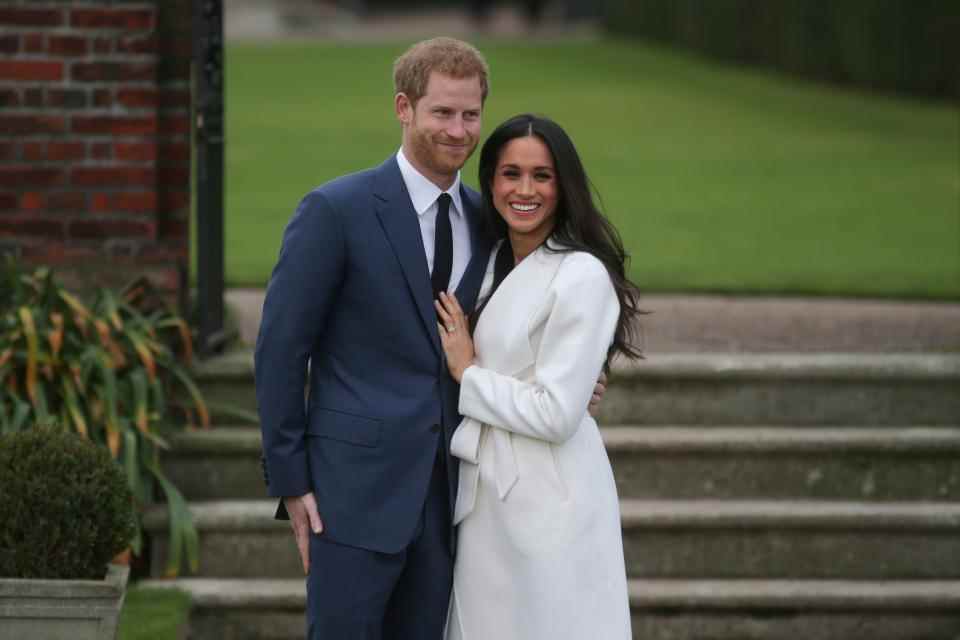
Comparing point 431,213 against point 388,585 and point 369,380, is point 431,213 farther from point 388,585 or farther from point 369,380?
point 388,585

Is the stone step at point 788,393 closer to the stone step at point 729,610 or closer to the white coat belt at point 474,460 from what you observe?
the stone step at point 729,610

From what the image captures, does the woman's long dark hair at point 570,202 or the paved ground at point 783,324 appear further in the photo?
the paved ground at point 783,324

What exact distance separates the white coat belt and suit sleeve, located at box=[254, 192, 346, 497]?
37 centimetres

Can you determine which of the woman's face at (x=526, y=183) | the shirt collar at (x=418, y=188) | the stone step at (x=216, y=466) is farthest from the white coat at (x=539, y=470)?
the stone step at (x=216, y=466)

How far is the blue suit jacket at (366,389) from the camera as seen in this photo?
4.17 meters

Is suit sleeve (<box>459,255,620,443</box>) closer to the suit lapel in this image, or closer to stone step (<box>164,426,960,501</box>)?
the suit lapel

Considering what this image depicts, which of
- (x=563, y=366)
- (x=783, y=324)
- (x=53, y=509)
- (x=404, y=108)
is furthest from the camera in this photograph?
(x=783, y=324)

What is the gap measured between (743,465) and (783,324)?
1372mm

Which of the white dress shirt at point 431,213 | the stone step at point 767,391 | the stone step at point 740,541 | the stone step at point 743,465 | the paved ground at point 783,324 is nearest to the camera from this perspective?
the white dress shirt at point 431,213

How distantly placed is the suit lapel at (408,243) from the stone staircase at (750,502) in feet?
6.89

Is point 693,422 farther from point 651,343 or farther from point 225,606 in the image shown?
point 225,606

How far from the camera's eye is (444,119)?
4098mm

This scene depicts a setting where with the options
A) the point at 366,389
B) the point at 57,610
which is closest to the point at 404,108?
the point at 366,389

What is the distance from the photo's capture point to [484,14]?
29.9 metres
